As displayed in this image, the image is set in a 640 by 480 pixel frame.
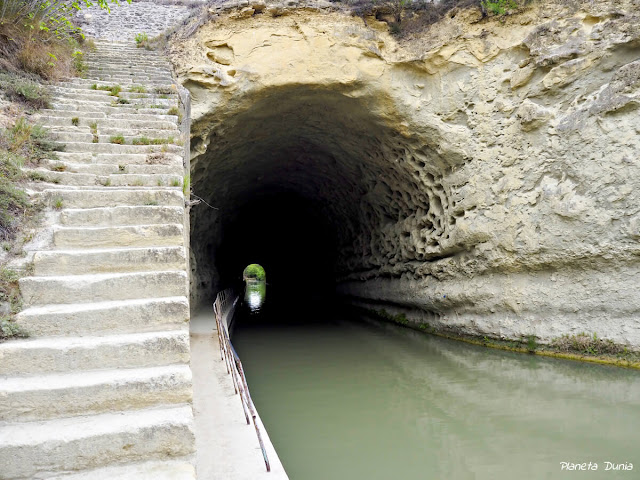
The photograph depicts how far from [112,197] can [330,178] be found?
407 inches

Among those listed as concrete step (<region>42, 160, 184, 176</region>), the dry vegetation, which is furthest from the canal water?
the dry vegetation

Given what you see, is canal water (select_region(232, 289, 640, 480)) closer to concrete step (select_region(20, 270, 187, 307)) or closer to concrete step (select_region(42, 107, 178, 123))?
concrete step (select_region(20, 270, 187, 307))

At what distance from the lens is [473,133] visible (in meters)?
8.84

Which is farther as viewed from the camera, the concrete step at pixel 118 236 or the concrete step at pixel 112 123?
the concrete step at pixel 112 123

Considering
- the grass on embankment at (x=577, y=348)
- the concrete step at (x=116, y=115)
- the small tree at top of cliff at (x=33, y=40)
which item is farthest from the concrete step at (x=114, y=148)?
the grass on embankment at (x=577, y=348)

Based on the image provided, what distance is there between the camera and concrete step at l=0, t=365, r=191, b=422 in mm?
2479

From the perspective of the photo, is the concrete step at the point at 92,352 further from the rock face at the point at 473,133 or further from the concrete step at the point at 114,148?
the rock face at the point at 473,133

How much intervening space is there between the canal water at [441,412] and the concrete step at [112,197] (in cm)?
287

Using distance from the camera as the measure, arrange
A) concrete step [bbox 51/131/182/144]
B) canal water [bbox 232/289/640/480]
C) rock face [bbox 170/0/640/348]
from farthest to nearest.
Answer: rock face [bbox 170/0/640/348] < concrete step [bbox 51/131/182/144] < canal water [bbox 232/289/640/480]

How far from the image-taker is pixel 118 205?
4.29 meters

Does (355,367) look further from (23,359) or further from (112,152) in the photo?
(23,359)

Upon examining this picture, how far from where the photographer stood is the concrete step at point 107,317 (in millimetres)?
2944

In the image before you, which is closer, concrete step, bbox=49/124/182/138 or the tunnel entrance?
concrete step, bbox=49/124/182/138

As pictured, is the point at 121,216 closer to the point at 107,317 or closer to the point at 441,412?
the point at 107,317
